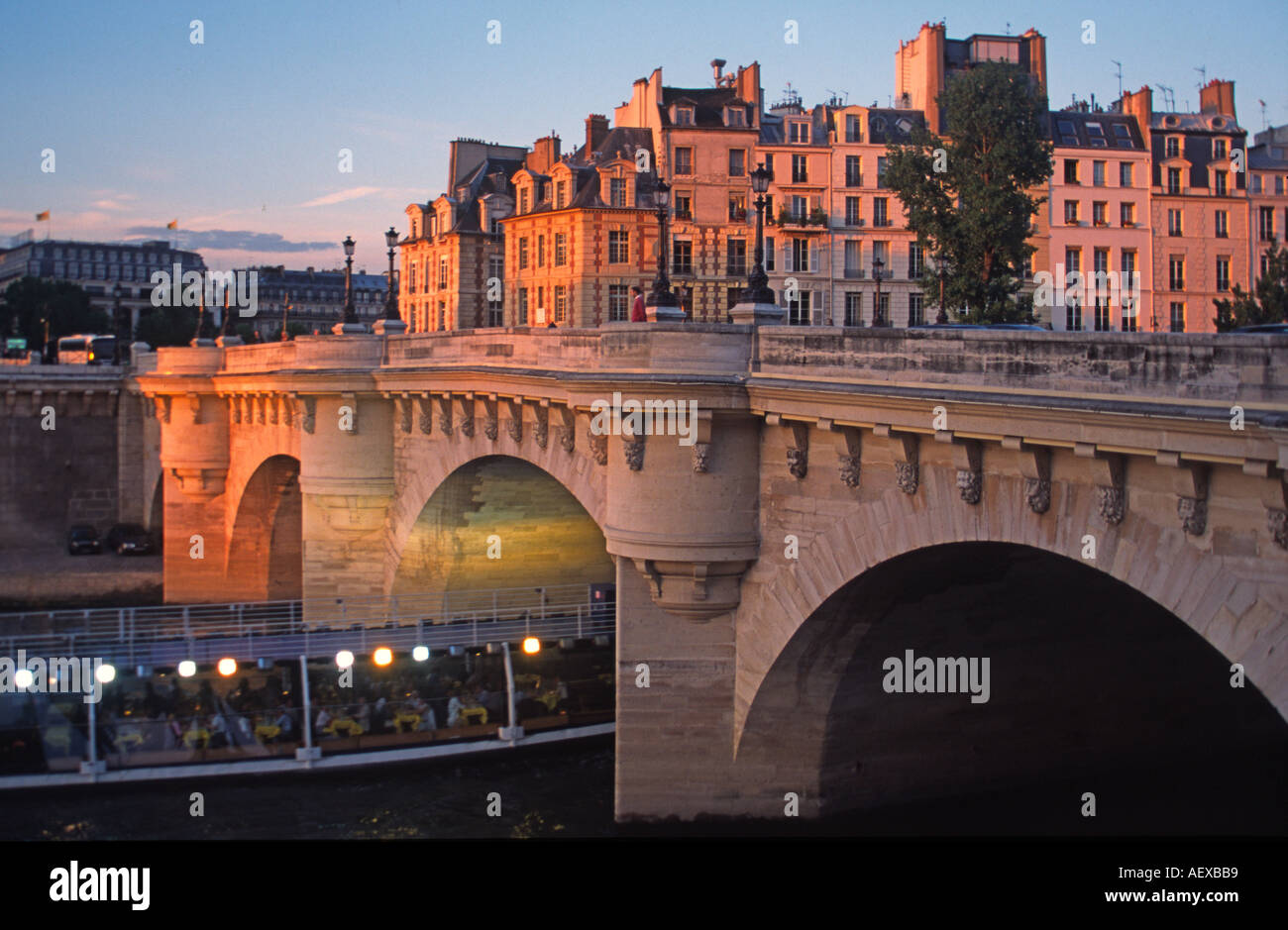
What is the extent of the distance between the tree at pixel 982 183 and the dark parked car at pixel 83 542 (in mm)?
35189

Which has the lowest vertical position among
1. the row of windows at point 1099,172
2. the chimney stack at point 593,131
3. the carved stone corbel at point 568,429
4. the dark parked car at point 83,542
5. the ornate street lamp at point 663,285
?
the dark parked car at point 83,542

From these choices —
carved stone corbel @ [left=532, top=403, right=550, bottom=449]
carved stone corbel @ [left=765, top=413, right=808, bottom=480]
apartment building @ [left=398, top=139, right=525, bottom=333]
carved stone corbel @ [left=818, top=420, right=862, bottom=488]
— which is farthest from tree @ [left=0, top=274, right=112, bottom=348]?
carved stone corbel @ [left=818, top=420, right=862, bottom=488]

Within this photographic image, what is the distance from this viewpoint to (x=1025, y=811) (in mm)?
24734

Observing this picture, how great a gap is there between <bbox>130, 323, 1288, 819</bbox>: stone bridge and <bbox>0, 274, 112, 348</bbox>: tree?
90.0 meters

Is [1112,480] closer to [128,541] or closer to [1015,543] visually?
[1015,543]

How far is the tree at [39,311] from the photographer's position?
11662 cm

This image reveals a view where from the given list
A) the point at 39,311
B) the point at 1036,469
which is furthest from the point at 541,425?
the point at 39,311

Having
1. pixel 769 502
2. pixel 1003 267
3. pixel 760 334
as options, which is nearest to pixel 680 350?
pixel 760 334

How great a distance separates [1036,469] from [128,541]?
164 ft

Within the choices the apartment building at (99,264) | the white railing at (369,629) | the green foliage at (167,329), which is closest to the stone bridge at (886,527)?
the white railing at (369,629)

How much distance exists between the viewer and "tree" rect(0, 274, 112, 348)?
117 m

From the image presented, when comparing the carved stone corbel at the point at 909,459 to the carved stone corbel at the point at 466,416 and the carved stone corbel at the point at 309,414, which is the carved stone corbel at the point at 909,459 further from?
the carved stone corbel at the point at 309,414
